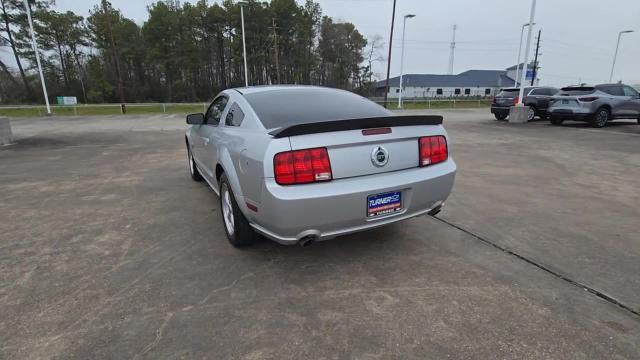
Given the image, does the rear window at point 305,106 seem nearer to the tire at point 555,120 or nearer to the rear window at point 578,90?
the rear window at point 578,90

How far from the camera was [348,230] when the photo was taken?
107 inches

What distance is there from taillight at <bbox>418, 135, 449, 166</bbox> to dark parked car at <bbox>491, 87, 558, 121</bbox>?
49.3 ft

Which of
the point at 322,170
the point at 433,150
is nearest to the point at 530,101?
the point at 433,150

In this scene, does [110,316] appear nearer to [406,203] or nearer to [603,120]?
[406,203]

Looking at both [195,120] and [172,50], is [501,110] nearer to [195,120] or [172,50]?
[195,120]

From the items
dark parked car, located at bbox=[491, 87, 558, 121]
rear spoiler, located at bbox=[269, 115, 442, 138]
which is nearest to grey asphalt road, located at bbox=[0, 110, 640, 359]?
rear spoiler, located at bbox=[269, 115, 442, 138]

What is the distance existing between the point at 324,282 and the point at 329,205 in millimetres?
666

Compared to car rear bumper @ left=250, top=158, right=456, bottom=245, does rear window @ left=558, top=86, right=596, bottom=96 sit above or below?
above

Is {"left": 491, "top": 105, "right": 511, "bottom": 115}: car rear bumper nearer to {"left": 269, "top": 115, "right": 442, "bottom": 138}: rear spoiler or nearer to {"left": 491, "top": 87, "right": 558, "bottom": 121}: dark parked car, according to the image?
{"left": 491, "top": 87, "right": 558, "bottom": 121}: dark parked car

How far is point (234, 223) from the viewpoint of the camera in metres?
3.17

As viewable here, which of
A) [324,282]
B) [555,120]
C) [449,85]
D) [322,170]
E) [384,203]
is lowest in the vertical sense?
[324,282]

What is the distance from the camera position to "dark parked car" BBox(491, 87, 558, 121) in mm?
15563

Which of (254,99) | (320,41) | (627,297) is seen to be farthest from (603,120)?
(320,41)

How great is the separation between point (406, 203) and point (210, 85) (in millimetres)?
61038
